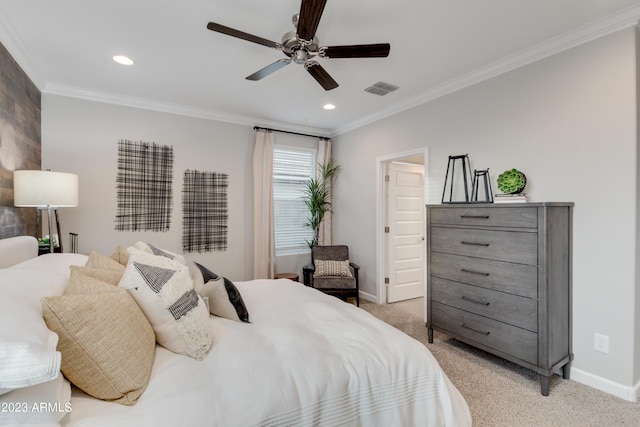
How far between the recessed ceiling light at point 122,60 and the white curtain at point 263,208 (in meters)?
1.82

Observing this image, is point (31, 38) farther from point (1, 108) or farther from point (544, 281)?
point (544, 281)

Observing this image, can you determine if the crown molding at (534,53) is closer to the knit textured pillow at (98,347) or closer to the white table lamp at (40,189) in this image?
the knit textured pillow at (98,347)

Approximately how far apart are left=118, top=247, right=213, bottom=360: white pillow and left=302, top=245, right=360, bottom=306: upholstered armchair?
2.61m

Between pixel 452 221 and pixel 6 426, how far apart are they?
293cm

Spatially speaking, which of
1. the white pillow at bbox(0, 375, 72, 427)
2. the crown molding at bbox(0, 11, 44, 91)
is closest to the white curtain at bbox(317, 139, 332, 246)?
the crown molding at bbox(0, 11, 44, 91)

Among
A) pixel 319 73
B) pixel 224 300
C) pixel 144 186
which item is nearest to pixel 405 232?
pixel 319 73

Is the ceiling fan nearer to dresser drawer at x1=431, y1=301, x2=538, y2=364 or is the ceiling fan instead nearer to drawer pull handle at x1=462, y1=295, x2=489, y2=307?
drawer pull handle at x1=462, y1=295, x2=489, y2=307

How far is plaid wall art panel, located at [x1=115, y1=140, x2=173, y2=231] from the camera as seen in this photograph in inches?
140

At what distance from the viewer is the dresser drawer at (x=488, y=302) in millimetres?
2246

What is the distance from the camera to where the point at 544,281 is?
7.07ft

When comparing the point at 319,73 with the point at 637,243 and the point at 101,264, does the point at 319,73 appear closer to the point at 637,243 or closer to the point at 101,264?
the point at 101,264

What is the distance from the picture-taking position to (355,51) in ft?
6.56

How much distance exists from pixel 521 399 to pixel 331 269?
2.41 meters

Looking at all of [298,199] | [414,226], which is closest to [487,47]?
[414,226]
